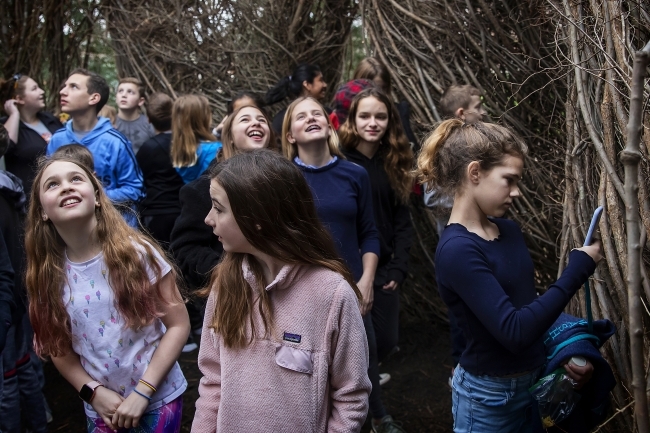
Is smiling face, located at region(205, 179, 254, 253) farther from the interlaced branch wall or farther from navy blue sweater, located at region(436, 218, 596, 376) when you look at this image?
the interlaced branch wall

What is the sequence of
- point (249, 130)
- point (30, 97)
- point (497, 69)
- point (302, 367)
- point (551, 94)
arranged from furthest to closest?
point (30, 97), point (497, 69), point (551, 94), point (249, 130), point (302, 367)

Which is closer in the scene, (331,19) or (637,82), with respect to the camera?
(637,82)

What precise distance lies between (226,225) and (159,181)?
2.97 m

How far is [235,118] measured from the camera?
3.31 metres

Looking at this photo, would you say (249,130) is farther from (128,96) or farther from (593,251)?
(128,96)

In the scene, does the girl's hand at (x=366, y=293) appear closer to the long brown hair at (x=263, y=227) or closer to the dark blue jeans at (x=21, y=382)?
the long brown hair at (x=263, y=227)

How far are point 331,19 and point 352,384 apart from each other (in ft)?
14.7

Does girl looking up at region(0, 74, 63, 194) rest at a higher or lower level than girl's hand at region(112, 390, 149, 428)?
higher

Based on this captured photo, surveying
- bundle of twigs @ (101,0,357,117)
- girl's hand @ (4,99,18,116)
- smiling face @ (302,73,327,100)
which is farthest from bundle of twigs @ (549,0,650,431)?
girl's hand @ (4,99,18,116)

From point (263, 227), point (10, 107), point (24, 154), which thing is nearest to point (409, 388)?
point (263, 227)

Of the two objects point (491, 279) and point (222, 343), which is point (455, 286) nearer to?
point (491, 279)

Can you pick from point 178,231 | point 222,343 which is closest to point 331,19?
point 178,231

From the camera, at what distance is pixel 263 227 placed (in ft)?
6.45

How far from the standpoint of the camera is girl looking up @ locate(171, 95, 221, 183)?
449 cm
